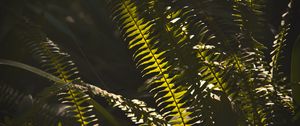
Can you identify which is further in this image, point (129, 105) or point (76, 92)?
point (76, 92)

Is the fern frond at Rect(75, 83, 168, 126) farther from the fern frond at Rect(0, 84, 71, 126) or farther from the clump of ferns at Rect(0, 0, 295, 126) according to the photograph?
the fern frond at Rect(0, 84, 71, 126)

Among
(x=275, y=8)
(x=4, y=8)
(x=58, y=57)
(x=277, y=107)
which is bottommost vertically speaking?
(x=277, y=107)

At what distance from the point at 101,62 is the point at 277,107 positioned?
1.11 meters

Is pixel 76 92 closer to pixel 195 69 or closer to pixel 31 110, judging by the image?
pixel 31 110

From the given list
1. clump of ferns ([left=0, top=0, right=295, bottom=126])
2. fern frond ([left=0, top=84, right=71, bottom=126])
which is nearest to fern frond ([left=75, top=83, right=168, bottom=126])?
clump of ferns ([left=0, top=0, right=295, bottom=126])

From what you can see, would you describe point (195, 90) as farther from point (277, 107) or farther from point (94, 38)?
point (94, 38)

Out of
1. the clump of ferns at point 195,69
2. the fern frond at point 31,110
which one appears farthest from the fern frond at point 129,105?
the fern frond at point 31,110

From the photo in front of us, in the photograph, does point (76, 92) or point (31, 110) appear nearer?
point (31, 110)

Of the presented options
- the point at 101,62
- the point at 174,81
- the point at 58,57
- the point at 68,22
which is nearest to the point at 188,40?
the point at 174,81

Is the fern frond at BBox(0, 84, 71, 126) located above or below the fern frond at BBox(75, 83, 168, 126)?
above

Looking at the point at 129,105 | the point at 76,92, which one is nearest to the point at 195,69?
the point at 129,105

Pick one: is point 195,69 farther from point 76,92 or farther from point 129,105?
point 76,92

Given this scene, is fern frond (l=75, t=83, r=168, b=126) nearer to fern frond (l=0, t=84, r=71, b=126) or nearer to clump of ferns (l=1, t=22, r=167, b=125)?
clump of ferns (l=1, t=22, r=167, b=125)

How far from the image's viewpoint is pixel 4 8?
2088 mm
